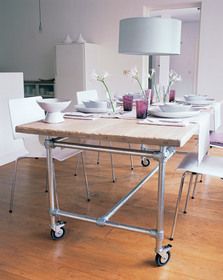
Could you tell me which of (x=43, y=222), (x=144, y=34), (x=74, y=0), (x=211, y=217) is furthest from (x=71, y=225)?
(x=74, y=0)

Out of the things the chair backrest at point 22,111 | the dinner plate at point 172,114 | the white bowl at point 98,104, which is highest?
the white bowl at point 98,104

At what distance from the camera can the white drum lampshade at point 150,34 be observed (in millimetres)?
2234

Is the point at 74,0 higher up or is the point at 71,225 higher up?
the point at 74,0

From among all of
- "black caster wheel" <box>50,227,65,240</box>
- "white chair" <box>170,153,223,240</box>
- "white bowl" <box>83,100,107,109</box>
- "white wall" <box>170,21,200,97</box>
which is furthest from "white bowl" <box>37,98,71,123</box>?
"white wall" <box>170,21,200,97</box>

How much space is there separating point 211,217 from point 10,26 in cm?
547

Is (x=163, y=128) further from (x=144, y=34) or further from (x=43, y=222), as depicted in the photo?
(x=43, y=222)

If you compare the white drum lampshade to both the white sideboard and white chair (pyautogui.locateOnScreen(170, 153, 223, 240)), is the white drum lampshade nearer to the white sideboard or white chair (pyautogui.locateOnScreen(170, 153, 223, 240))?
white chair (pyautogui.locateOnScreen(170, 153, 223, 240))

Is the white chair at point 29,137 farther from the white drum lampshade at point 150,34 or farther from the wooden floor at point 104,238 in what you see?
the white drum lampshade at point 150,34

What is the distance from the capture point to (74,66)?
520 cm

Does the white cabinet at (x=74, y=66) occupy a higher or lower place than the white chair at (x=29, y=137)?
higher

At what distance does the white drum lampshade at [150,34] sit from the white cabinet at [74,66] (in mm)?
2890

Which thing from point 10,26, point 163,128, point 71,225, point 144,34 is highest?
point 10,26

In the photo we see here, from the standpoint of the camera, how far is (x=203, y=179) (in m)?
3.14

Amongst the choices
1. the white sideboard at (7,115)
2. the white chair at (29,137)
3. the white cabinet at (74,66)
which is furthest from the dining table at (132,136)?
the white cabinet at (74,66)
